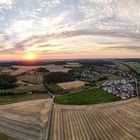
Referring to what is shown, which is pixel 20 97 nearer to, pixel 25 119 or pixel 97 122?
pixel 25 119

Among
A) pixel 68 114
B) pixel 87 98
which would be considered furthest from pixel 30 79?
pixel 68 114

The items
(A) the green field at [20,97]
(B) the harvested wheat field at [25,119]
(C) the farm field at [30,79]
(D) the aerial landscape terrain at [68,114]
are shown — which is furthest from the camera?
(C) the farm field at [30,79]

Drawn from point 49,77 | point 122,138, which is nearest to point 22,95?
point 49,77

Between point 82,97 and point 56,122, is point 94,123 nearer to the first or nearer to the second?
point 56,122

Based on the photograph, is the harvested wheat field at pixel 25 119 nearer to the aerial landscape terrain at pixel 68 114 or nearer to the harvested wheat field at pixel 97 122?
the aerial landscape terrain at pixel 68 114

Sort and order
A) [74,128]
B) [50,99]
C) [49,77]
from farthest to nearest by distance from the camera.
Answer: [49,77], [50,99], [74,128]

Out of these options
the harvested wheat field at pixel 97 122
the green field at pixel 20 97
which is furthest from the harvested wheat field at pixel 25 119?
the green field at pixel 20 97
